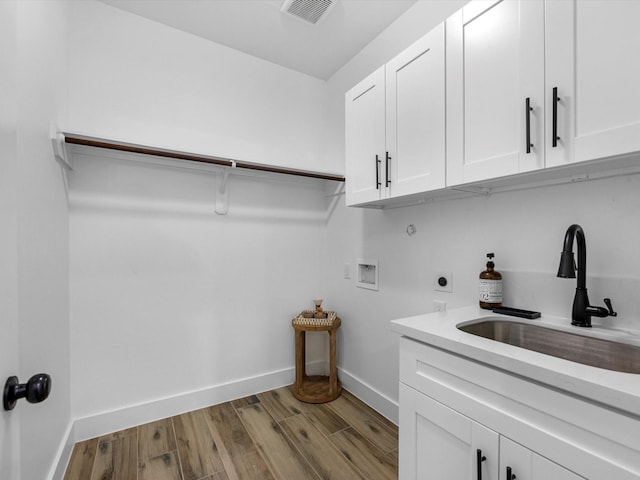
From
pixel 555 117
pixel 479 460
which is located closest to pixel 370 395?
pixel 479 460

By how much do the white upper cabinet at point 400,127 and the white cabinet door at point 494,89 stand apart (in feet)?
0.25

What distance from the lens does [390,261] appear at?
2.06 meters

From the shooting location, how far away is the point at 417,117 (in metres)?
1.49

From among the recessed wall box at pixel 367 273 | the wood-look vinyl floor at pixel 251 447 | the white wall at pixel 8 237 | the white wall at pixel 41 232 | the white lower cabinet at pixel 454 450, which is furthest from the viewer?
the recessed wall box at pixel 367 273

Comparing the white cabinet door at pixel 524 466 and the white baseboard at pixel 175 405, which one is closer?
the white cabinet door at pixel 524 466

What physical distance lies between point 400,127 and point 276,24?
128 cm

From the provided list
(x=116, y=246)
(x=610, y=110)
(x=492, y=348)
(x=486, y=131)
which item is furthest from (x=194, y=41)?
(x=492, y=348)

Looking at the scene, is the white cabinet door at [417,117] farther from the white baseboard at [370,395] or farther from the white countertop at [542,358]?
the white baseboard at [370,395]

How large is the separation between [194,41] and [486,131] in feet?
7.04

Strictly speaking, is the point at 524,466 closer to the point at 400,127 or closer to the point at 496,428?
the point at 496,428

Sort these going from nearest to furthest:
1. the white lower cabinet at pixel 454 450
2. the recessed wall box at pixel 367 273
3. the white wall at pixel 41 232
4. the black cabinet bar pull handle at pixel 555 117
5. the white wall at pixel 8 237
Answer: the white wall at pixel 8 237, the white lower cabinet at pixel 454 450, the black cabinet bar pull handle at pixel 555 117, the white wall at pixel 41 232, the recessed wall box at pixel 367 273

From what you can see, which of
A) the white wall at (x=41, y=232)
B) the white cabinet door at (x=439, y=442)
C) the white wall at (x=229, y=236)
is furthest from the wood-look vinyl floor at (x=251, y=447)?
the white cabinet door at (x=439, y=442)

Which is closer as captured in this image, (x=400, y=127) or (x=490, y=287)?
(x=490, y=287)

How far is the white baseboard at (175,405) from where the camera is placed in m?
1.85
